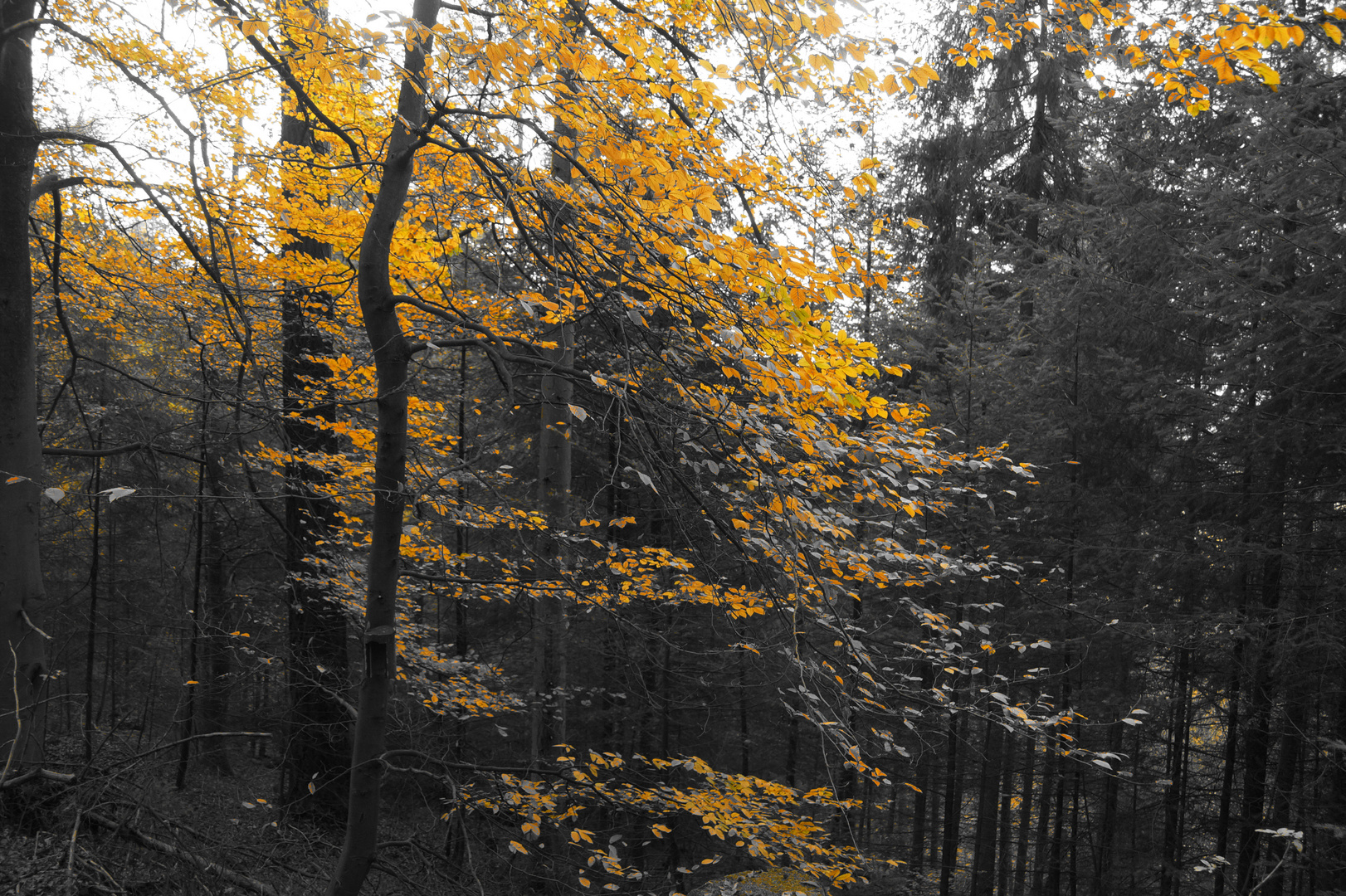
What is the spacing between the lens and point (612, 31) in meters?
3.66

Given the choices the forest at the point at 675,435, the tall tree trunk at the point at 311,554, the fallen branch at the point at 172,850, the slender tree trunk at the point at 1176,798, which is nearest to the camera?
the forest at the point at 675,435

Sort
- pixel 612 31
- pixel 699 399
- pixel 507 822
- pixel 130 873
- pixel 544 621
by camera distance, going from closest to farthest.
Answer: pixel 699 399 < pixel 612 31 < pixel 130 873 < pixel 507 822 < pixel 544 621

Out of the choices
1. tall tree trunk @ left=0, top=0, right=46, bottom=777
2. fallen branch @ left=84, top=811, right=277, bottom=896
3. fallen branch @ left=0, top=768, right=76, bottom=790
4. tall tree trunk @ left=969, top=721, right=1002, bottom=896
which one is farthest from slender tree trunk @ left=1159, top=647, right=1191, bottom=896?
tall tree trunk @ left=0, top=0, right=46, bottom=777

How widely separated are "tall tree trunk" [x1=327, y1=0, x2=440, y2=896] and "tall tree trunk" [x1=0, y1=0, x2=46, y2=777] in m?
1.80

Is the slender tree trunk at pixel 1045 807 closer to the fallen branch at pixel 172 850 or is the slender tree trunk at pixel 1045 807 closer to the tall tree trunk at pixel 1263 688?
the tall tree trunk at pixel 1263 688

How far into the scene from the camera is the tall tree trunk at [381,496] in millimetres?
3646

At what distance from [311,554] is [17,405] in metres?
3.42

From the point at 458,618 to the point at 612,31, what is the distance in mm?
9096

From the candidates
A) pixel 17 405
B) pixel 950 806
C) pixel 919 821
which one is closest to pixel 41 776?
pixel 17 405

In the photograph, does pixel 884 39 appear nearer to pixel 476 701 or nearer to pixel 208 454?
pixel 208 454

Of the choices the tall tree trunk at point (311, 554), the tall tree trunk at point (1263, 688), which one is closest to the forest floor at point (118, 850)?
the tall tree trunk at point (311, 554)

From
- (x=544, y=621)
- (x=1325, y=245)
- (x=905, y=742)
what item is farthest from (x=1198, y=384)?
(x=544, y=621)

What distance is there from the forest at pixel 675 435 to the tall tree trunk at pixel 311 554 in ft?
0.34

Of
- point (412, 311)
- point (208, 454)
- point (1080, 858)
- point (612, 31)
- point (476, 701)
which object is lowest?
point (1080, 858)
